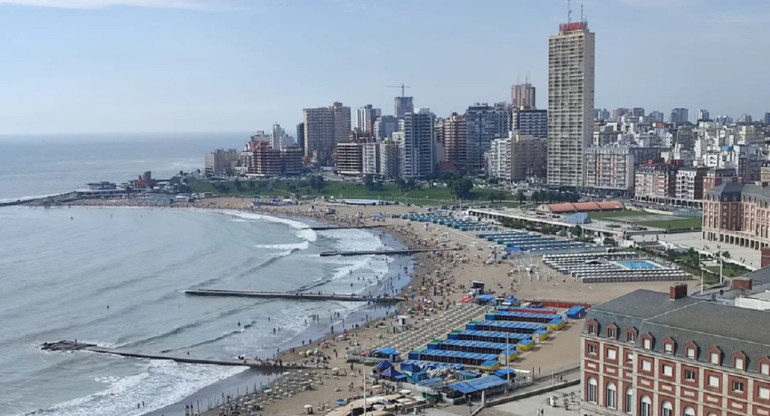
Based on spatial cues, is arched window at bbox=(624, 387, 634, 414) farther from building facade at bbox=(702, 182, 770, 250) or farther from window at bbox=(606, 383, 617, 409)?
building facade at bbox=(702, 182, 770, 250)

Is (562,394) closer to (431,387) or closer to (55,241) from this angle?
(431,387)

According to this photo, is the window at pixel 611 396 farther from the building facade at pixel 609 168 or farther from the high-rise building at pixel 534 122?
the high-rise building at pixel 534 122

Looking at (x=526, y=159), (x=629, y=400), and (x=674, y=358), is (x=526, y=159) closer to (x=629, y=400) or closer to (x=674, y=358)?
(x=629, y=400)

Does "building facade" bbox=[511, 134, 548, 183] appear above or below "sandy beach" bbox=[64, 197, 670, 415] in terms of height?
above

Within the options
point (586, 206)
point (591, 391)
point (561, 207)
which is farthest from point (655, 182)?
point (591, 391)

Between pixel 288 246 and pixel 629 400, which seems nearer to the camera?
pixel 629 400

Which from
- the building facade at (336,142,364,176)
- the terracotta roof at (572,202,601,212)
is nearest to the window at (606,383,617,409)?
the terracotta roof at (572,202,601,212)

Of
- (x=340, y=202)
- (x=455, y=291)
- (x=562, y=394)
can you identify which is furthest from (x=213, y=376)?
(x=340, y=202)
